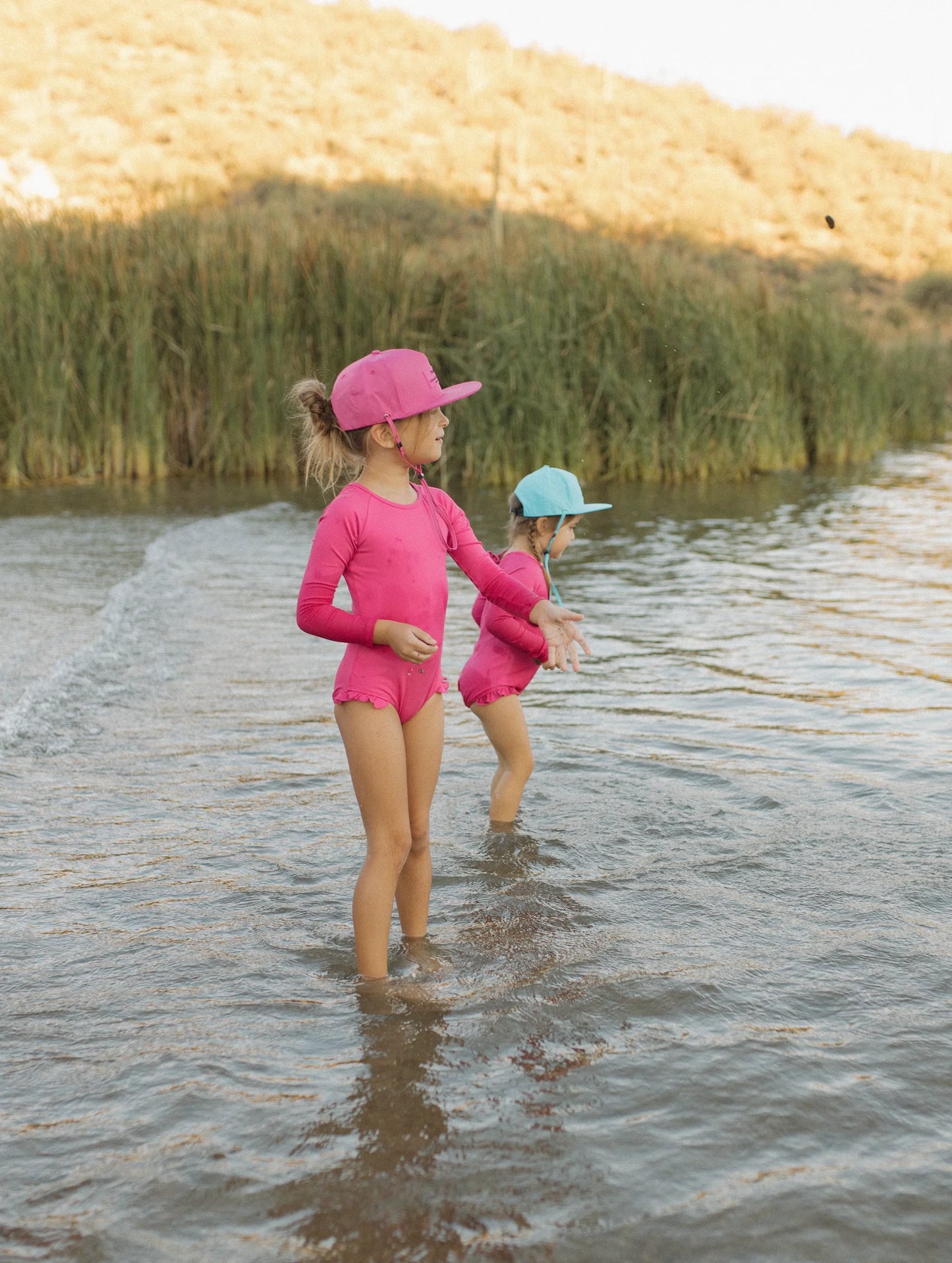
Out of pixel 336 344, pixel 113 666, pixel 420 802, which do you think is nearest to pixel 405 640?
pixel 420 802

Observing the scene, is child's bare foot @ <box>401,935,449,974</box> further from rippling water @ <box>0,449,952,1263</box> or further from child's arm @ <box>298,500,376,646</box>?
child's arm @ <box>298,500,376,646</box>

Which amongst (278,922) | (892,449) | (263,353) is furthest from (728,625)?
(892,449)

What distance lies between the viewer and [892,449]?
70.9 feet

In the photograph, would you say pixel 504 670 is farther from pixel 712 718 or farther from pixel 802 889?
pixel 712 718

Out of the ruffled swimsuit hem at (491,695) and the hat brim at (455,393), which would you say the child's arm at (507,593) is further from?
the ruffled swimsuit hem at (491,695)

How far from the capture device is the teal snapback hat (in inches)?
169

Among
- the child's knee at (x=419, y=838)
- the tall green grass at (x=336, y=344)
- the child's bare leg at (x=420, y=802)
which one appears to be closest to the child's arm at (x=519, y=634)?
the child's bare leg at (x=420, y=802)

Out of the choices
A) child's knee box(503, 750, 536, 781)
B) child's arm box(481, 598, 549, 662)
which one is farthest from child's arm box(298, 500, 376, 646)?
child's knee box(503, 750, 536, 781)

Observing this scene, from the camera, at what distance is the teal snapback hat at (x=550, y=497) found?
14.1 feet

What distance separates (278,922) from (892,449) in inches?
790

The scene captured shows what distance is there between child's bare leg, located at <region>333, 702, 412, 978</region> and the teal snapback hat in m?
1.41

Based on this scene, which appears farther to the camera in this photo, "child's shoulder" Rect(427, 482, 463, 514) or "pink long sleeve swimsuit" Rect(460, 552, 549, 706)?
"pink long sleeve swimsuit" Rect(460, 552, 549, 706)

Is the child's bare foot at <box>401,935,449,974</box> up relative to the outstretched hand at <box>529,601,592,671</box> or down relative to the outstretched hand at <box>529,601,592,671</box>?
down

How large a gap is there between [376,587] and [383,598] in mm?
32
